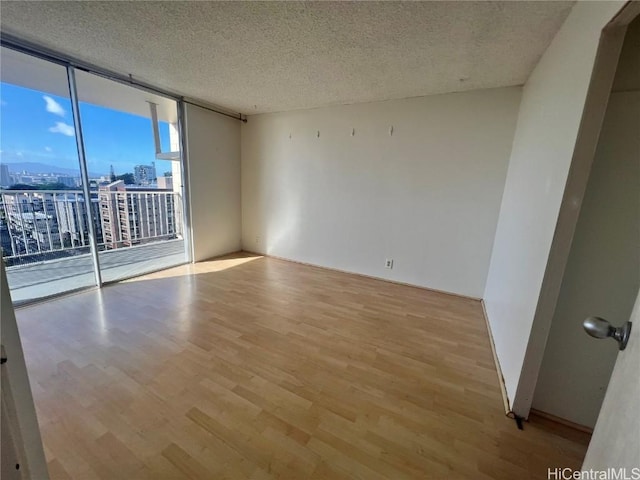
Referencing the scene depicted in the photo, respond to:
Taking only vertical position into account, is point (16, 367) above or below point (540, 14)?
below

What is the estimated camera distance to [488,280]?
286 centimetres

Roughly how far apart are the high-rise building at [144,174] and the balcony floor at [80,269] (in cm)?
114

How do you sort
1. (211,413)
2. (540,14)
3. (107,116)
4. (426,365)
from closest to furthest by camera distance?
(211,413), (540,14), (426,365), (107,116)

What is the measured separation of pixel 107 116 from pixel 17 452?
3.67m

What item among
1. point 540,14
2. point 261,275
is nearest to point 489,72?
point 540,14

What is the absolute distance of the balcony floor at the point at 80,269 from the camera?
9.06 ft

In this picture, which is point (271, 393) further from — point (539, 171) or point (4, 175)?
point (4, 175)

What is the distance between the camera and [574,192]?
1.18m

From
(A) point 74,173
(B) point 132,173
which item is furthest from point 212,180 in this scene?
(A) point 74,173

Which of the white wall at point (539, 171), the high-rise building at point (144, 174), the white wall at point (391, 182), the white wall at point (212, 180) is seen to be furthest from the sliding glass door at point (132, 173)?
the white wall at point (539, 171)

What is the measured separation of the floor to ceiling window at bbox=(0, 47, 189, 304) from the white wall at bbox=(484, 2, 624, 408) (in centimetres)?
387

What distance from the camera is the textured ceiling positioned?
1.60 metres

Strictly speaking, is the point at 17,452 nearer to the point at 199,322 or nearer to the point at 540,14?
the point at 199,322

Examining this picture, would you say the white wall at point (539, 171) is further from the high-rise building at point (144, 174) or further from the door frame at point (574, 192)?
the high-rise building at point (144, 174)
